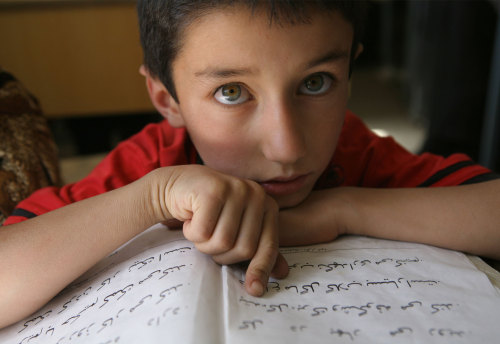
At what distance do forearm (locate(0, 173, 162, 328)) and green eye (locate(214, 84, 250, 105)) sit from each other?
16 centimetres

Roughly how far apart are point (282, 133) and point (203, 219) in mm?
154

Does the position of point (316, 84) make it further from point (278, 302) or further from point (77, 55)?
point (77, 55)

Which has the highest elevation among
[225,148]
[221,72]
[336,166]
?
[221,72]

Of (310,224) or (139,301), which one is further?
(310,224)

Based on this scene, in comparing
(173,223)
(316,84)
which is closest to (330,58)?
(316,84)

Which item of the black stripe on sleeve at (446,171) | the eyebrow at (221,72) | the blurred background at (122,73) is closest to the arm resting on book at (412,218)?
the black stripe on sleeve at (446,171)

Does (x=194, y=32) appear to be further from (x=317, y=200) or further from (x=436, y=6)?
(x=436, y=6)

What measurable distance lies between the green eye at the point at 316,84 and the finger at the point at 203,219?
0.22m

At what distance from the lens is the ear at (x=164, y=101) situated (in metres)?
0.73

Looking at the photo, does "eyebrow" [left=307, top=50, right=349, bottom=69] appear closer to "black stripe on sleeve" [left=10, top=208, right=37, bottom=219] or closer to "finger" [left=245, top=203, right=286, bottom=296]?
"finger" [left=245, top=203, right=286, bottom=296]

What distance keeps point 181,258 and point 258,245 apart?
0.28ft

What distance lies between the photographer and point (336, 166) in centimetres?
84

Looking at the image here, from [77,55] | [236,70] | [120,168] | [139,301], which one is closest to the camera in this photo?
[139,301]

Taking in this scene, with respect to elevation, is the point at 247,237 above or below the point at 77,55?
below
